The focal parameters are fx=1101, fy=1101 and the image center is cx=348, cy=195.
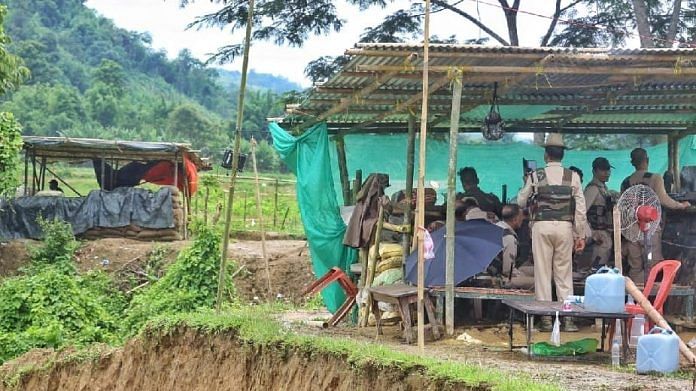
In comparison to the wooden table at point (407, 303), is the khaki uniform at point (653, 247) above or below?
above

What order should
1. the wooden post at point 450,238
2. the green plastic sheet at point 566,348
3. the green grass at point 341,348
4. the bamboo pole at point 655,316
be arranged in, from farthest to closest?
1. the wooden post at point 450,238
2. the green plastic sheet at point 566,348
3. the bamboo pole at point 655,316
4. the green grass at point 341,348

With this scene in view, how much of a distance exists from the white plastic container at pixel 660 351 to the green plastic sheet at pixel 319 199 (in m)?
5.67

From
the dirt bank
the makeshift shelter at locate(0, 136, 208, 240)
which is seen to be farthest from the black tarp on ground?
the dirt bank

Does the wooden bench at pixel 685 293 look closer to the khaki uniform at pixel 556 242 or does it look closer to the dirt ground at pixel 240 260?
the khaki uniform at pixel 556 242

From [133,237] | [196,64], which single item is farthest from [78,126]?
[196,64]

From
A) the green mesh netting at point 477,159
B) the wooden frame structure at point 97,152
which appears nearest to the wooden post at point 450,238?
the green mesh netting at point 477,159

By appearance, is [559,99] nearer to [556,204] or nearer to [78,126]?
[556,204]

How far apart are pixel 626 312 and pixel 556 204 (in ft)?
5.74

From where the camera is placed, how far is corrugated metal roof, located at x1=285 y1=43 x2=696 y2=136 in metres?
10.4

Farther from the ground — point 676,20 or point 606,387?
point 676,20

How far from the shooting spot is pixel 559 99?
13328mm

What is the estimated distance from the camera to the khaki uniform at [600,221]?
12031 mm

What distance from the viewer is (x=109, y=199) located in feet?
82.4

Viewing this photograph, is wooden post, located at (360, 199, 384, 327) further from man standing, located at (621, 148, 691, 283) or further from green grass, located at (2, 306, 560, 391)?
man standing, located at (621, 148, 691, 283)
